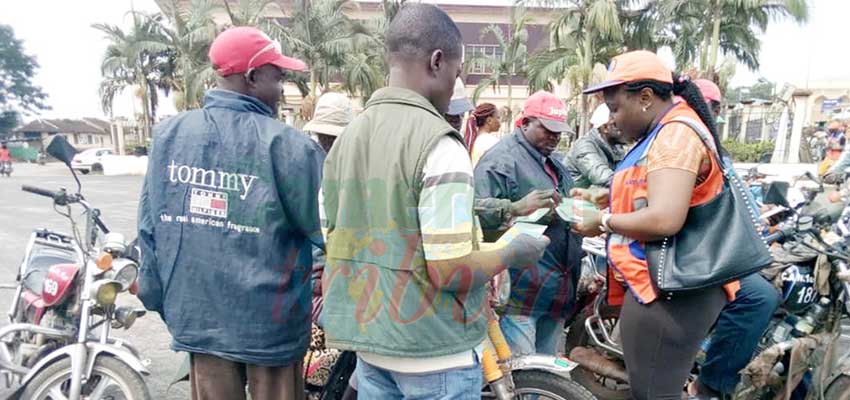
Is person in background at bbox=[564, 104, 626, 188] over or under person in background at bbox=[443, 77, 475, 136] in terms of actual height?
under

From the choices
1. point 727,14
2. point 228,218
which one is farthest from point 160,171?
point 727,14

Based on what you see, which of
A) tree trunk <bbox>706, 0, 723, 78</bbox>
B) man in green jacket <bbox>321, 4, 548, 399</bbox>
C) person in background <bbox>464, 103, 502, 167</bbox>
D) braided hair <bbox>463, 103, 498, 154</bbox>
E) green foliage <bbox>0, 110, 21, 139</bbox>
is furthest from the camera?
green foliage <bbox>0, 110, 21, 139</bbox>

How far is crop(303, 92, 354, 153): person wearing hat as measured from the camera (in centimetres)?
318

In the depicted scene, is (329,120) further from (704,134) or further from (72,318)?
(704,134)

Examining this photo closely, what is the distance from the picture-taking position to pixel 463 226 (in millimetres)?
1373

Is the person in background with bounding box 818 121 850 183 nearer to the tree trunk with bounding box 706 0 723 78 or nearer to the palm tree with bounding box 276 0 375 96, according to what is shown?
the tree trunk with bounding box 706 0 723 78

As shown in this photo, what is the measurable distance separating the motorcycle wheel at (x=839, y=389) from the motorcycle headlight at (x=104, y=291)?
355 centimetres

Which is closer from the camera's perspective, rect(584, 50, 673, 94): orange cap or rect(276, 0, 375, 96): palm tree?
rect(584, 50, 673, 94): orange cap

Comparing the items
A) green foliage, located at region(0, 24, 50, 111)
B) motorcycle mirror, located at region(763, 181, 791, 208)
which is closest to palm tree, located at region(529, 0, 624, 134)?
motorcycle mirror, located at region(763, 181, 791, 208)

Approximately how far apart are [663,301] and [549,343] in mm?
1074

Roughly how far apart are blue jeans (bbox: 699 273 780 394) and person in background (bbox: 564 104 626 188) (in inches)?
43.6

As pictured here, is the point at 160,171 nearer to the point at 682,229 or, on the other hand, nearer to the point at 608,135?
the point at 682,229

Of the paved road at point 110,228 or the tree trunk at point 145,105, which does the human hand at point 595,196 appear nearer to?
the paved road at point 110,228

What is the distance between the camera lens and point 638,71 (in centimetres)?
202
